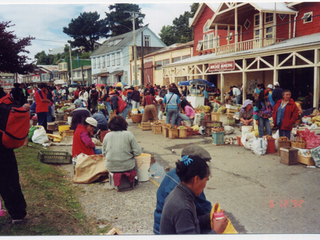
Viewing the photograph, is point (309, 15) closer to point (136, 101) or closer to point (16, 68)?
point (136, 101)

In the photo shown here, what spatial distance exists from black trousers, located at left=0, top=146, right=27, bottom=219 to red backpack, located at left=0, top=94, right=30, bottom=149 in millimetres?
236

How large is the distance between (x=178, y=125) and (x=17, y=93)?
662cm

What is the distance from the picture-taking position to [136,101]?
14.6 m

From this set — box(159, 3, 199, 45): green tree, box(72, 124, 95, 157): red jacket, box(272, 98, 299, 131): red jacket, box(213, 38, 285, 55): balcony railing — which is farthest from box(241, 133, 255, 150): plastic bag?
box(159, 3, 199, 45): green tree

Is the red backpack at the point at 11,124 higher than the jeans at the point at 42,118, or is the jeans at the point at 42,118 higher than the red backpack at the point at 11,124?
the red backpack at the point at 11,124

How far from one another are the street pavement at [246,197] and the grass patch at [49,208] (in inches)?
9.2

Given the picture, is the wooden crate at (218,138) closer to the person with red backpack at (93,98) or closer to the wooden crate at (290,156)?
the wooden crate at (290,156)

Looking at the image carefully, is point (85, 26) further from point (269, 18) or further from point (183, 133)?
point (269, 18)

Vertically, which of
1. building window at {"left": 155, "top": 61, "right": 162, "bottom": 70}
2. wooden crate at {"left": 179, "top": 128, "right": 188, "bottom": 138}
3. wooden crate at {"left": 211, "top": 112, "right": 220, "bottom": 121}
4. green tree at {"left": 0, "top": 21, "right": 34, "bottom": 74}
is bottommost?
wooden crate at {"left": 179, "top": 128, "right": 188, "bottom": 138}

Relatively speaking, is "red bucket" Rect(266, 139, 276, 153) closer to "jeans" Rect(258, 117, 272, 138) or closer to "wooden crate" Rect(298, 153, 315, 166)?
"jeans" Rect(258, 117, 272, 138)

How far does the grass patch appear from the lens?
370cm

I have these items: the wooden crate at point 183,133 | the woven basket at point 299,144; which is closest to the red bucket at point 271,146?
the woven basket at point 299,144

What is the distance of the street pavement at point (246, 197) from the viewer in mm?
3930

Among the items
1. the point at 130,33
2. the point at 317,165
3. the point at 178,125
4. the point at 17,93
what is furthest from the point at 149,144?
the point at 130,33
